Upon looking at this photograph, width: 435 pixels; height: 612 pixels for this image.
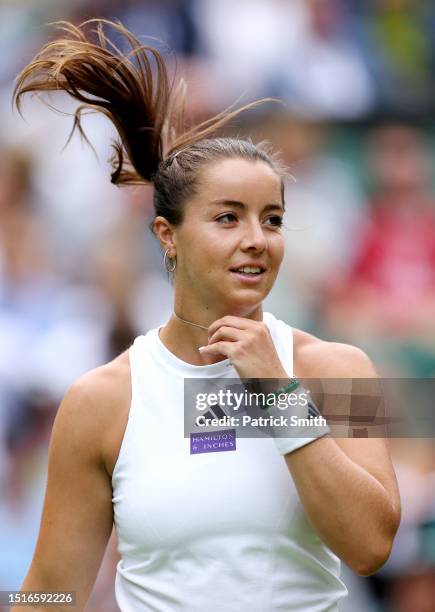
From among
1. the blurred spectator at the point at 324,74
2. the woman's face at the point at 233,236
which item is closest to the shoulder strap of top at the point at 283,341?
the woman's face at the point at 233,236

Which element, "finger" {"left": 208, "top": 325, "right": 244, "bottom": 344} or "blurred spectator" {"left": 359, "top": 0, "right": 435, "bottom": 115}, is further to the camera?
"blurred spectator" {"left": 359, "top": 0, "right": 435, "bottom": 115}

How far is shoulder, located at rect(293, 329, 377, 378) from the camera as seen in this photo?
2.83m

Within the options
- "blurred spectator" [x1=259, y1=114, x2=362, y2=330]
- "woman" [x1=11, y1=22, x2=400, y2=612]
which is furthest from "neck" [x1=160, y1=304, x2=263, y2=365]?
"blurred spectator" [x1=259, y1=114, x2=362, y2=330]

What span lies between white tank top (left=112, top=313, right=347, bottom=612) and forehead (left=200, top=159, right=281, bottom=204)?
0.45 m

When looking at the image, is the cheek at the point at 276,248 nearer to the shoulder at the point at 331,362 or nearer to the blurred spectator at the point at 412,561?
the shoulder at the point at 331,362

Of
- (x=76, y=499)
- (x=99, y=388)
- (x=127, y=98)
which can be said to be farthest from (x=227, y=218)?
(x=76, y=499)

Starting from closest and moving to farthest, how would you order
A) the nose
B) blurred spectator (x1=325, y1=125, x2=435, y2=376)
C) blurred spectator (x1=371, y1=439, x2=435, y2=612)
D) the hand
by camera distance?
the hand → the nose → blurred spectator (x1=371, y1=439, x2=435, y2=612) → blurred spectator (x1=325, y1=125, x2=435, y2=376)

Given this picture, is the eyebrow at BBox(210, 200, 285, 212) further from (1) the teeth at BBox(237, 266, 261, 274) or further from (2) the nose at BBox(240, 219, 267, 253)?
(1) the teeth at BBox(237, 266, 261, 274)

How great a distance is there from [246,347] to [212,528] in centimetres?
45

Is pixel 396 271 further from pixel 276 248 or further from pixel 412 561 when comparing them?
pixel 276 248

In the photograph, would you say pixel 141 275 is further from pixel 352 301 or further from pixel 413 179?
pixel 413 179

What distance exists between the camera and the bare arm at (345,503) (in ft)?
8.26

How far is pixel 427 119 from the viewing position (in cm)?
657

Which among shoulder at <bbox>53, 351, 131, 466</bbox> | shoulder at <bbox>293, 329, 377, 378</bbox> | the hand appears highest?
the hand
